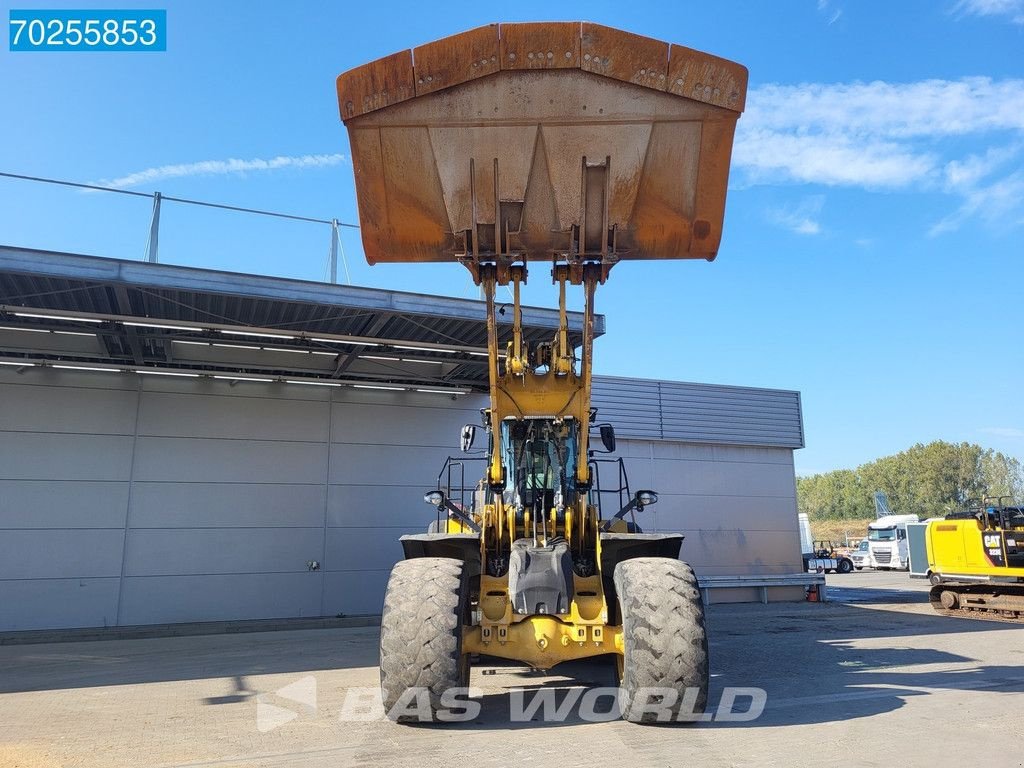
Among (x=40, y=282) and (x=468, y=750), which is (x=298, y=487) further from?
(x=468, y=750)

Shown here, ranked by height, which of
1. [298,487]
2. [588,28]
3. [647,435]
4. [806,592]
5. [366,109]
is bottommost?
[806,592]

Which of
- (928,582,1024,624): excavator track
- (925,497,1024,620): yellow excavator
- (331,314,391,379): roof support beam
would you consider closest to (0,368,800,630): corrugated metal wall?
(331,314,391,379): roof support beam

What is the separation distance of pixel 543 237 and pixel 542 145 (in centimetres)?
99

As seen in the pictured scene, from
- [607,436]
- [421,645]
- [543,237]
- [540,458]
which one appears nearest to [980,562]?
[607,436]

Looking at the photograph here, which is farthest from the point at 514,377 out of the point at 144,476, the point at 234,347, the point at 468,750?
the point at 144,476

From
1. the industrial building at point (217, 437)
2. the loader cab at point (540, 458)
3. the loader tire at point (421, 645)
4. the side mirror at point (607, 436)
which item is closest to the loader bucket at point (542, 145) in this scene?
the loader cab at point (540, 458)

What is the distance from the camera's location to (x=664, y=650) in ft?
20.7

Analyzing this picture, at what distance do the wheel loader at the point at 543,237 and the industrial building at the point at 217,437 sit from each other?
6350 mm

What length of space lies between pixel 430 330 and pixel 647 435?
8.69 meters

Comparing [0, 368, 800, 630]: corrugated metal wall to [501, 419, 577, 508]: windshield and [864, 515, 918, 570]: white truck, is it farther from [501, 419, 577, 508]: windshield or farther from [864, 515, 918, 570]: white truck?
[864, 515, 918, 570]: white truck

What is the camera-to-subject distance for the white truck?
42719mm

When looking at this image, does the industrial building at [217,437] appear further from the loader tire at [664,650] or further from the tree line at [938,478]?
the tree line at [938,478]

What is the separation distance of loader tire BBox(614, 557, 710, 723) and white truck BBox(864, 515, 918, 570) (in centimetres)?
4198

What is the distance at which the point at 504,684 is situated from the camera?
8844mm
